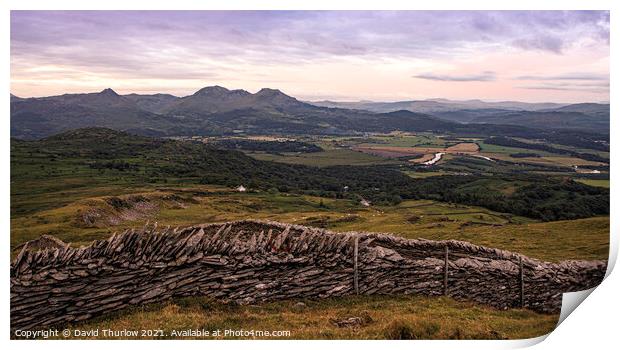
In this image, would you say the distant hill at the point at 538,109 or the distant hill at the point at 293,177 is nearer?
the distant hill at the point at 538,109

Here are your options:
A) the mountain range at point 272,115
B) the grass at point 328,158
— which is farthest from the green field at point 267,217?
the mountain range at point 272,115

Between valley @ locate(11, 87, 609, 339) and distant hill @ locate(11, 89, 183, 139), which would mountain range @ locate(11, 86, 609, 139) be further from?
valley @ locate(11, 87, 609, 339)

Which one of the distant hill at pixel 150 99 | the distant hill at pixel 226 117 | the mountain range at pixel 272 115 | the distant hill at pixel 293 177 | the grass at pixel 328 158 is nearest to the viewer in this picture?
the mountain range at pixel 272 115

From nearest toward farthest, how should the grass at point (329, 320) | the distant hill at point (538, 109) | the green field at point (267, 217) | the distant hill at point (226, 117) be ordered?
1. the grass at point (329, 320)
2. the green field at point (267, 217)
3. the distant hill at point (538, 109)
4. the distant hill at point (226, 117)

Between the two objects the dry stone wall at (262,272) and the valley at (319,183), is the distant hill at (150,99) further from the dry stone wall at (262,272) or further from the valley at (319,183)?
the dry stone wall at (262,272)
